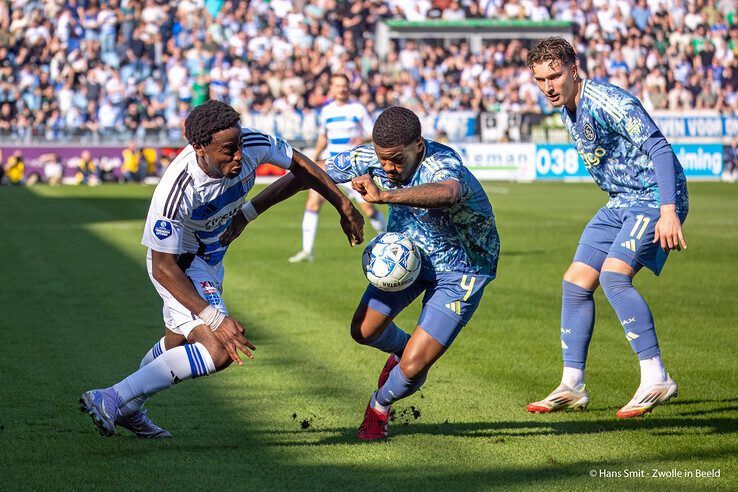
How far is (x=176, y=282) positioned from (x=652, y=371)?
2.93 meters

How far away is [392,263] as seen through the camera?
6.04 meters

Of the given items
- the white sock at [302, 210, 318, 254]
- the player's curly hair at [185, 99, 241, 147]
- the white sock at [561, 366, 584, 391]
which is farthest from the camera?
the white sock at [302, 210, 318, 254]

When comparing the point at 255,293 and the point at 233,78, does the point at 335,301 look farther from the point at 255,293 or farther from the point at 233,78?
the point at 233,78

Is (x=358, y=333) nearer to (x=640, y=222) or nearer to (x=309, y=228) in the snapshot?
(x=640, y=222)

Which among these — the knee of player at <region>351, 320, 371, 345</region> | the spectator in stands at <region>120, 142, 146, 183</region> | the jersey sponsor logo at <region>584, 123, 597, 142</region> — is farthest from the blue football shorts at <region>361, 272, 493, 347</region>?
the spectator in stands at <region>120, 142, 146, 183</region>

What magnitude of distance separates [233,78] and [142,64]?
9.20 ft

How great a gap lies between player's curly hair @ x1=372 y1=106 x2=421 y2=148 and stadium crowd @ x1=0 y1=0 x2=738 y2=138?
25.5 m

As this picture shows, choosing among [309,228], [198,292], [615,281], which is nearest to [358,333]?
[198,292]

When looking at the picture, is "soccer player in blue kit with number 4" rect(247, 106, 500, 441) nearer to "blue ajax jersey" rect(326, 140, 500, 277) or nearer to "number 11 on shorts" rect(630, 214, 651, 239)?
"blue ajax jersey" rect(326, 140, 500, 277)

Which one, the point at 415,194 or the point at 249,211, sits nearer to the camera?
the point at 415,194

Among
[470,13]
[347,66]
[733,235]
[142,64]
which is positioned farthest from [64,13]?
[733,235]

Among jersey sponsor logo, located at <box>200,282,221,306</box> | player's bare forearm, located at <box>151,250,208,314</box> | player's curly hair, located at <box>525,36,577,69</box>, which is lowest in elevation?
jersey sponsor logo, located at <box>200,282,221,306</box>

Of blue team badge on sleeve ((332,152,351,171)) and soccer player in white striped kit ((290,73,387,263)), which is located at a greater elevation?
blue team badge on sleeve ((332,152,351,171))

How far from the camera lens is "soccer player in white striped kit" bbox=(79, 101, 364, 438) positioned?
570 cm
